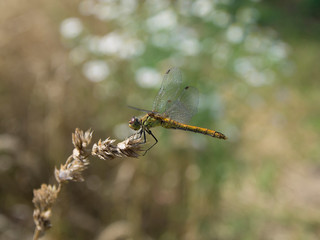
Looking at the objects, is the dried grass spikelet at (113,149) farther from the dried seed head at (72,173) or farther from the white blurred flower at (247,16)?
the white blurred flower at (247,16)

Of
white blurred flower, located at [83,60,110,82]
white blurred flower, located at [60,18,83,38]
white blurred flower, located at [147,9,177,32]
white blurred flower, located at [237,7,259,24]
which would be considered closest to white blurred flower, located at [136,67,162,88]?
white blurred flower, located at [83,60,110,82]

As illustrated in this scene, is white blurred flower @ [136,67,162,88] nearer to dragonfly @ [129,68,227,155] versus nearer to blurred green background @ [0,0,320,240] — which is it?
blurred green background @ [0,0,320,240]

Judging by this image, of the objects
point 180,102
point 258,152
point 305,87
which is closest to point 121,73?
point 180,102

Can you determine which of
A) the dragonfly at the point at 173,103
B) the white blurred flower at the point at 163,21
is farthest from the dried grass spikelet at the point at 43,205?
the white blurred flower at the point at 163,21

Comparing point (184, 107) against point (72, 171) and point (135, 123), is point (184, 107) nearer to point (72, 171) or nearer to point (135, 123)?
point (135, 123)

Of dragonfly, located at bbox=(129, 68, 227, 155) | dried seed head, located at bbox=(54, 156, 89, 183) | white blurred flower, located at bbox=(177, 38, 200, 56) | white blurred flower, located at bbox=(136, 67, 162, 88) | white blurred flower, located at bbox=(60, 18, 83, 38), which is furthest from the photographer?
white blurred flower, located at bbox=(60, 18, 83, 38)

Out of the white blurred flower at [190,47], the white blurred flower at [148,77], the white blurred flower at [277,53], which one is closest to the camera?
the white blurred flower at [148,77]
